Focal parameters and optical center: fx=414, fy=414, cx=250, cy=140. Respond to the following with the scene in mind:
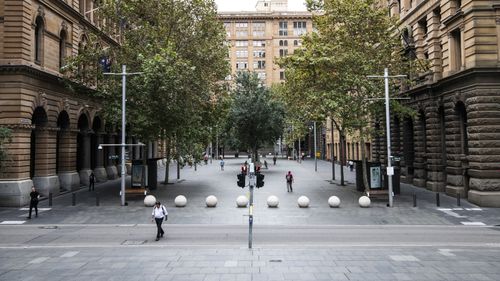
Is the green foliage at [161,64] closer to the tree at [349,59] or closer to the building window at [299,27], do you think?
the tree at [349,59]

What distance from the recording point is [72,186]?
112 ft

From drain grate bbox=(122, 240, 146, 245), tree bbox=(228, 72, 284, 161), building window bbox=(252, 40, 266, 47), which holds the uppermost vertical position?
building window bbox=(252, 40, 266, 47)

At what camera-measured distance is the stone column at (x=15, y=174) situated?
86.0 ft

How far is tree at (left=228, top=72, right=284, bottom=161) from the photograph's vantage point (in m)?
58.0

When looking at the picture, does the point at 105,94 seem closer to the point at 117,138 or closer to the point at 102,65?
the point at 102,65

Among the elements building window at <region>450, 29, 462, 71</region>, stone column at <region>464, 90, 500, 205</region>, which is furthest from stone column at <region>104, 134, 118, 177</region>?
stone column at <region>464, 90, 500, 205</region>

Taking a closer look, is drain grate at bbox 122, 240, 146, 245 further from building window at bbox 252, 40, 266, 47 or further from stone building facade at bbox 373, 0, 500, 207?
building window at bbox 252, 40, 266, 47

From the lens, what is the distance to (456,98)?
94.0ft

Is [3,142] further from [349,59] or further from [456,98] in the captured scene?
[456,98]

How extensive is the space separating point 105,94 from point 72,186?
890cm

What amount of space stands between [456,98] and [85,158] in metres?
31.2

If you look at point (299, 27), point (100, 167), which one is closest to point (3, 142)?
point (100, 167)

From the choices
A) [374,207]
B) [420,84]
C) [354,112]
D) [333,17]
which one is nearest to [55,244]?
[374,207]

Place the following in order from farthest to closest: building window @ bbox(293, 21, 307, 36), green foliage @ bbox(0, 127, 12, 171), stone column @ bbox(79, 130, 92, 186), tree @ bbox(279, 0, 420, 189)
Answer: building window @ bbox(293, 21, 307, 36)
stone column @ bbox(79, 130, 92, 186)
tree @ bbox(279, 0, 420, 189)
green foliage @ bbox(0, 127, 12, 171)
